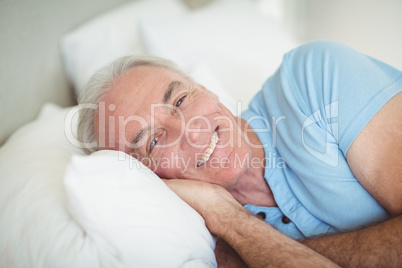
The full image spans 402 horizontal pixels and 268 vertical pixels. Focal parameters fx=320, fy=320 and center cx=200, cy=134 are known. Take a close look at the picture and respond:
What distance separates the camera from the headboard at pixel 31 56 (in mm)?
1064

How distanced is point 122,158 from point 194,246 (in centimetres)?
29

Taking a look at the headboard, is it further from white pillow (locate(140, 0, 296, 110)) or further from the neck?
the neck

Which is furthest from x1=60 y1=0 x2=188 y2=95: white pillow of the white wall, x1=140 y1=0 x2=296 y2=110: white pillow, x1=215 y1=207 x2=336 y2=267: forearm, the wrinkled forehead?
the white wall

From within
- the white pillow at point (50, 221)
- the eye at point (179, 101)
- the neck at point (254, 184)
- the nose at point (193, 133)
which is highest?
the eye at point (179, 101)

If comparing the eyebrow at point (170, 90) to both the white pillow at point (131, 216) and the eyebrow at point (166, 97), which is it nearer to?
the eyebrow at point (166, 97)

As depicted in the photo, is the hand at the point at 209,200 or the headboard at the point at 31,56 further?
the headboard at the point at 31,56

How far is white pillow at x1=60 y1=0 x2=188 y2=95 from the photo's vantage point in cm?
150

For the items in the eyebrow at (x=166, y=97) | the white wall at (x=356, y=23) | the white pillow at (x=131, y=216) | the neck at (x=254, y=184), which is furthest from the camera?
the white wall at (x=356, y=23)

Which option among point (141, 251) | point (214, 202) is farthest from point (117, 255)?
point (214, 202)

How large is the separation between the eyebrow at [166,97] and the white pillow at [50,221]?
19 cm

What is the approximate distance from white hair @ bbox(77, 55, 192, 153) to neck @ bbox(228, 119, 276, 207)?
1.43 feet

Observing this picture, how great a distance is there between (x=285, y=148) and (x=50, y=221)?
718mm

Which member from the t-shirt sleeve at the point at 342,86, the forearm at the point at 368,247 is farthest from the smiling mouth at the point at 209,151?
the forearm at the point at 368,247

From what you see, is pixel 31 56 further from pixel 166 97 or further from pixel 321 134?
pixel 321 134
